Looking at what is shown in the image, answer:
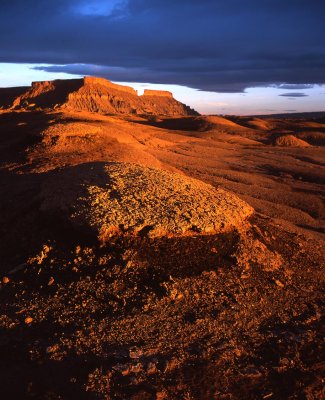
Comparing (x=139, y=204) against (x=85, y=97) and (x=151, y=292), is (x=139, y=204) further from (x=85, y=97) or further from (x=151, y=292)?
(x=85, y=97)

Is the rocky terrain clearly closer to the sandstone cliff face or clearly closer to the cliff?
the sandstone cliff face

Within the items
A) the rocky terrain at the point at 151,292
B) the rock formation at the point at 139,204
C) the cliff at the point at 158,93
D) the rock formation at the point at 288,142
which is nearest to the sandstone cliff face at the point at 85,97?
the cliff at the point at 158,93

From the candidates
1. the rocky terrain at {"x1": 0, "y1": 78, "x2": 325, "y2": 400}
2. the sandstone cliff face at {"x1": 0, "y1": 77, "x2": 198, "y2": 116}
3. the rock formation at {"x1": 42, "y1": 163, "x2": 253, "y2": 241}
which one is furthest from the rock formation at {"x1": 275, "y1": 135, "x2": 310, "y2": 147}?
the sandstone cliff face at {"x1": 0, "y1": 77, "x2": 198, "y2": 116}

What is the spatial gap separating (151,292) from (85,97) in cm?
7507

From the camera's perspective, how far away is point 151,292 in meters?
4.84

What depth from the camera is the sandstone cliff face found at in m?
69.2

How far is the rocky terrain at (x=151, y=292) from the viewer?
142 inches

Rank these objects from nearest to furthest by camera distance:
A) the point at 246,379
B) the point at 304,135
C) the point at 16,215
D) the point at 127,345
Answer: the point at 246,379 → the point at 127,345 → the point at 16,215 → the point at 304,135

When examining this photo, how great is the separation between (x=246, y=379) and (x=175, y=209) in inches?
113

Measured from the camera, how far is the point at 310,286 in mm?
5480

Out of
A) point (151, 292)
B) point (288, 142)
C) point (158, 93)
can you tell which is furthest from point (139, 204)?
point (158, 93)

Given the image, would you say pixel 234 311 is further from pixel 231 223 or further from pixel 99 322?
pixel 231 223

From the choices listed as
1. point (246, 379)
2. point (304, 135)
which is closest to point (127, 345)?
point (246, 379)

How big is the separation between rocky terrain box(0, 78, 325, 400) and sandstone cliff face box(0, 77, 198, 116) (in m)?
56.0
